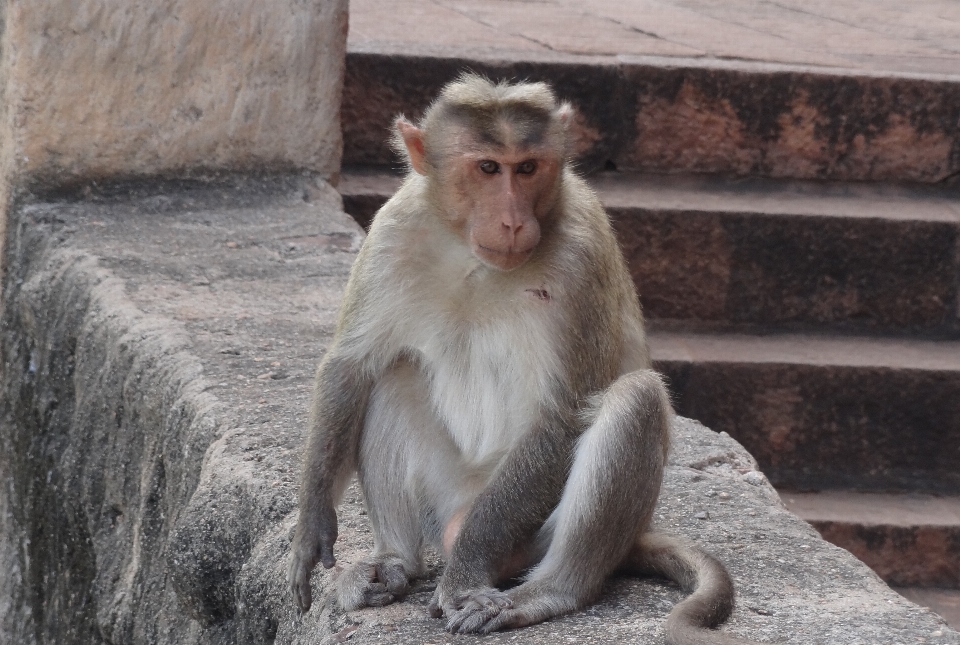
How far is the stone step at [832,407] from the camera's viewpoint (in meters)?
5.12

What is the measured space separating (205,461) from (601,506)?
46.2 inches

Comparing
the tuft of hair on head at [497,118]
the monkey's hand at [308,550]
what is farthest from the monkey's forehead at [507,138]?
the monkey's hand at [308,550]

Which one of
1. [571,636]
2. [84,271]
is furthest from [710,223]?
[571,636]

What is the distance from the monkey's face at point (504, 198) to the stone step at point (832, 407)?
2.39 metres

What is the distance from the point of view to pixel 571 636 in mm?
2557

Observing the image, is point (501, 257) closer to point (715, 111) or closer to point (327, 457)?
point (327, 457)

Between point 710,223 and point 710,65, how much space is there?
74 cm

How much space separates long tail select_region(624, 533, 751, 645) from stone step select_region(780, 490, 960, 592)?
6.98 feet

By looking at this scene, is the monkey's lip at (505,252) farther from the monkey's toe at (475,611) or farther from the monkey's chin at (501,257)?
the monkey's toe at (475,611)

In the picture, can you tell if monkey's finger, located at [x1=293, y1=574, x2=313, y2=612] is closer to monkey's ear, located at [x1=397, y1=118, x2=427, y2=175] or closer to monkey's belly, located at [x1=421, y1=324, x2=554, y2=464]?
monkey's belly, located at [x1=421, y1=324, x2=554, y2=464]

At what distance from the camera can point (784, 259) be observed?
17.8 feet

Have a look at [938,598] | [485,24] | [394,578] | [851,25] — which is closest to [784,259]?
[938,598]

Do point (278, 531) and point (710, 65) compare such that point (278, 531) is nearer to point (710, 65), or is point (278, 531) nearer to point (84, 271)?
point (84, 271)

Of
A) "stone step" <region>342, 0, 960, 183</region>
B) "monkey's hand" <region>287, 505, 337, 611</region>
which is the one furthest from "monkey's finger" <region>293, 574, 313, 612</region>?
"stone step" <region>342, 0, 960, 183</region>
